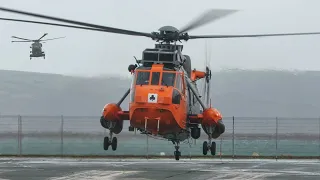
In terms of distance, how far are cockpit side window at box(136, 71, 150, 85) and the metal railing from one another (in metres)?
17.7

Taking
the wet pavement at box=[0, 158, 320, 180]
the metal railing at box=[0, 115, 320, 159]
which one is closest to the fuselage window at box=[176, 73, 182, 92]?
the wet pavement at box=[0, 158, 320, 180]

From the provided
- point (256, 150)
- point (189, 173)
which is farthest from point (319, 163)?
Result: point (189, 173)

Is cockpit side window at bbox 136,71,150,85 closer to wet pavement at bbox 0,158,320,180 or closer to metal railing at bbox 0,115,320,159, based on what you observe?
wet pavement at bbox 0,158,320,180

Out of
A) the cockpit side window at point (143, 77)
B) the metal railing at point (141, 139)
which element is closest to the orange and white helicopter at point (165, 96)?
the cockpit side window at point (143, 77)

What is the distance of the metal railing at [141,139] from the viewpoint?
42.1 metres

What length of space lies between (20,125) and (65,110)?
5.78 metres

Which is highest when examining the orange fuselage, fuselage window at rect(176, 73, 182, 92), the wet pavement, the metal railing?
fuselage window at rect(176, 73, 182, 92)

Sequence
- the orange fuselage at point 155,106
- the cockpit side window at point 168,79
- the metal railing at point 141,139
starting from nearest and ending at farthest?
1. the orange fuselage at point 155,106
2. the cockpit side window at point 168,79
3. the metal railing at point 141,139

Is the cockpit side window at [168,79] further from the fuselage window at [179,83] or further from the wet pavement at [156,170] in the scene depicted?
the wet pavement at [156,170]

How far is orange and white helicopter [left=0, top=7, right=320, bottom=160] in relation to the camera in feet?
76.9

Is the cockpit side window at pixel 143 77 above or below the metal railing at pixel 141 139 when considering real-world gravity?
above

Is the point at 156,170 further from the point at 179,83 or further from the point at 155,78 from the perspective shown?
the point at 155,78

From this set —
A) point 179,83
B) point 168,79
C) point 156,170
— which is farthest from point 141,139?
point 168,79

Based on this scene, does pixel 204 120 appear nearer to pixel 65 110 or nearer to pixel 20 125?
pixel 20 125
